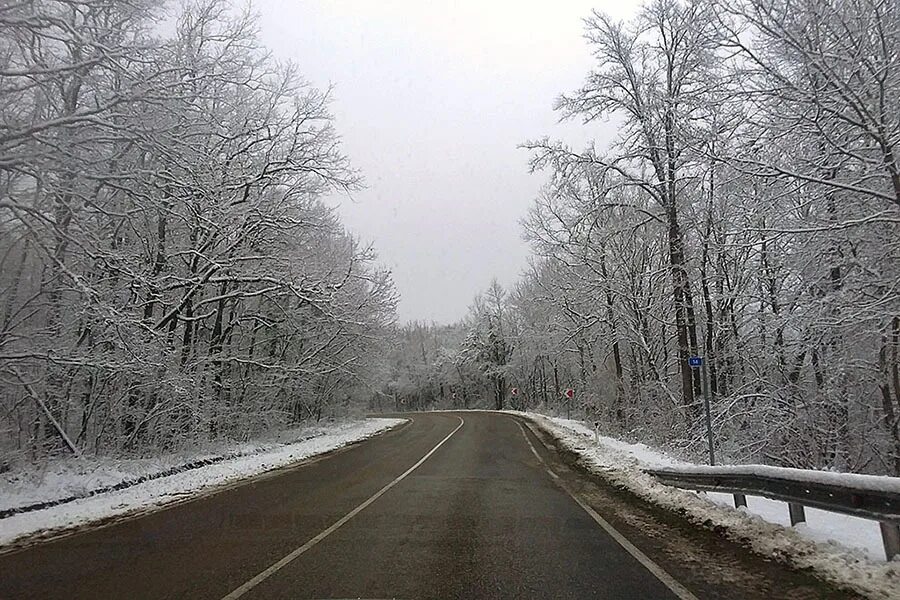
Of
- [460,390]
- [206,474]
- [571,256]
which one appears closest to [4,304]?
[206,474]

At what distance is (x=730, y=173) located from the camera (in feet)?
39.4

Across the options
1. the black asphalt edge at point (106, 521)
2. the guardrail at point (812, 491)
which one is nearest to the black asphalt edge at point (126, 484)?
the black asphalt edge at point (106, 521)

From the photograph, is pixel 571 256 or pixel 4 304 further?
pixel 571 256

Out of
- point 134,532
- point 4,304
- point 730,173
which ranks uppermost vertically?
point 730,173

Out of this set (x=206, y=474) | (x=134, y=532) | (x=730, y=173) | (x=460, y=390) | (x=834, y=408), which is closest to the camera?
(x=134, y=532)

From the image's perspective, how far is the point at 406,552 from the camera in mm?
7496

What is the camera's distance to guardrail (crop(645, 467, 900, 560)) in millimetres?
5750

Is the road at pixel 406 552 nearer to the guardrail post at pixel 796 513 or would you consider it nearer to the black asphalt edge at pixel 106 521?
the black asphalt edge at pixel 106 521

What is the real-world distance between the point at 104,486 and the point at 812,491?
13.0 metres

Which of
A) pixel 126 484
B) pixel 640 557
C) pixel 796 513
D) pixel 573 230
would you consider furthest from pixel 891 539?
pixel 573 230

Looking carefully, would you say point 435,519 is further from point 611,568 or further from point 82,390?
point 82,390

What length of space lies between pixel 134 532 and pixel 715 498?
28.3ft

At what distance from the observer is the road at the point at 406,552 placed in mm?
5918

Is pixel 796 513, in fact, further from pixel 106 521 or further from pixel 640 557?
pixel 106 521
